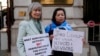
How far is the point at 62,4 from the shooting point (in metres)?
11.2

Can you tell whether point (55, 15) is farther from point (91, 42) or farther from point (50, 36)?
point (91, 42)

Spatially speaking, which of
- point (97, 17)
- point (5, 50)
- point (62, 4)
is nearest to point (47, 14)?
point (62, 4)

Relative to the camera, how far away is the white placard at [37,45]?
514cm

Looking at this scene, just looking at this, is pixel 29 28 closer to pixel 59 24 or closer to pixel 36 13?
pixel 36 13

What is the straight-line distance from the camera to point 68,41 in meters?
5.34

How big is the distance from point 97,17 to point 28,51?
10.6 metres

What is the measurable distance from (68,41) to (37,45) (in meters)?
0.49

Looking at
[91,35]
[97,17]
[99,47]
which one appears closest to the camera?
[99,47]

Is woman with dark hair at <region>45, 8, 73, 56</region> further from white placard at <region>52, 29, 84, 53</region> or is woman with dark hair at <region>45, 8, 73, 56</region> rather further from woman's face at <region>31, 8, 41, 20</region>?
woman's face at <region>31, 8, 41, 20</region>

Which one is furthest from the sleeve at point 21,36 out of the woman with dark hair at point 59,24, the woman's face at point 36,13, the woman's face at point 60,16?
the woman's face at point 60,16

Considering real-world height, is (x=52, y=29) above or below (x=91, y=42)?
above

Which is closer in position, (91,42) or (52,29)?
(52,29)

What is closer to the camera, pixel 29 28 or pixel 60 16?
pixel 29 28

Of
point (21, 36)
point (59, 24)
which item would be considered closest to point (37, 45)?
point (21, 36)
